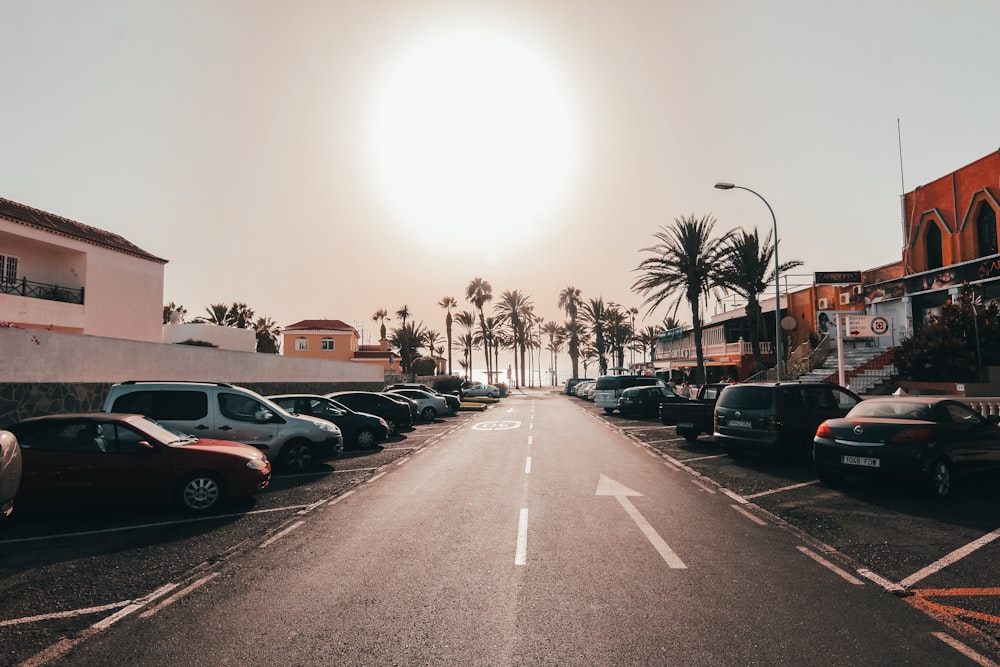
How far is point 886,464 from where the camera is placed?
945 cm

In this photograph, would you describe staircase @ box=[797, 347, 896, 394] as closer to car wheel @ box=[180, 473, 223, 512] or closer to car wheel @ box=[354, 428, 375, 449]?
car wheel @ box=[354, 428, 375, 449]

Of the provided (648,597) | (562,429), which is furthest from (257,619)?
(562,429)

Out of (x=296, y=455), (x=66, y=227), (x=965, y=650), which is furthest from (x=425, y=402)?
(x=965, y=650)

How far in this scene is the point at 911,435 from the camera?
9.38 meters

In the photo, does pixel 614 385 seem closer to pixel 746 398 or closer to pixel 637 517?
pixel 746 398

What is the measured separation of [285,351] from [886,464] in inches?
2677

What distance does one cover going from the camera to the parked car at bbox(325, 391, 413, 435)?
2097 centimetres

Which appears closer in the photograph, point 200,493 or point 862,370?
point 200,493

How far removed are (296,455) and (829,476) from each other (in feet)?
35.2

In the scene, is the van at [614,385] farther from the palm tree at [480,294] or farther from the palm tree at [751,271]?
the palm tree at [480,294]

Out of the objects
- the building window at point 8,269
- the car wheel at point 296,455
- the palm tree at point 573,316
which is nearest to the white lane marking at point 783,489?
the car wheel at point 296,455

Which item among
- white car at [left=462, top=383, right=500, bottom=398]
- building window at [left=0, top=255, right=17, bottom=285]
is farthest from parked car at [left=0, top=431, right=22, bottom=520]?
white car at [left=462, top=383, right=500, bottom=398]

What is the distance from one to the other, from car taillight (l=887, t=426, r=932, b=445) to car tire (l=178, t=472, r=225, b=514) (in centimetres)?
1055

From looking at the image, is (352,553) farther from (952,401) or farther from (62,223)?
(62,223)
